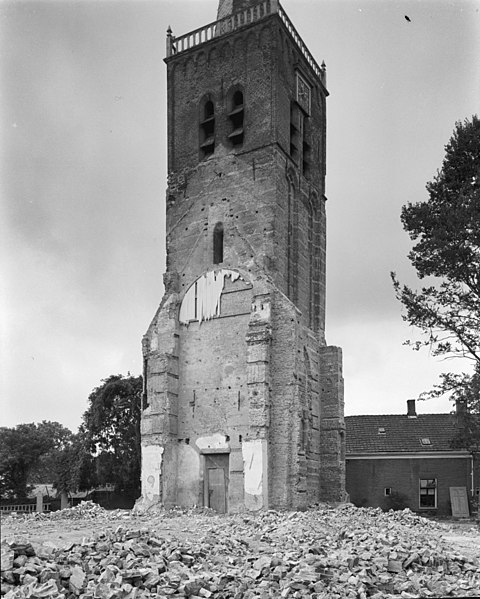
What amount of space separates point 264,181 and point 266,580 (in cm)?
1705

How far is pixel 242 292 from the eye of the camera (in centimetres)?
2603

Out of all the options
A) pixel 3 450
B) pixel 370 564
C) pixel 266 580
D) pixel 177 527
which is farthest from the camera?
pixel 3 450

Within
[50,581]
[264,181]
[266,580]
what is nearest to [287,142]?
[264,181]

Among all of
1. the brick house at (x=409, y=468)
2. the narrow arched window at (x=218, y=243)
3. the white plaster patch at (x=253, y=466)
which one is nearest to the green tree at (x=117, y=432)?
the brick house at (x=409, y=468)

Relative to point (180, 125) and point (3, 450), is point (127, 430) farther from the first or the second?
point (180, 125)

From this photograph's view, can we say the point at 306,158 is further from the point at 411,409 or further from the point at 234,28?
the point at 411,409

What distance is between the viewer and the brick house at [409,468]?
32.6 m

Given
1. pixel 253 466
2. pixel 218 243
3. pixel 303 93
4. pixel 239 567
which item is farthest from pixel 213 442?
pixel 303 93

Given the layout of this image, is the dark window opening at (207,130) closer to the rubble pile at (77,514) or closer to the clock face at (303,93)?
the clock face at (303,93)

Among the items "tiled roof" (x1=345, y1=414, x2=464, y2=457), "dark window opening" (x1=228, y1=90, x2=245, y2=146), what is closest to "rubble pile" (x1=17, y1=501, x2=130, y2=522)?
"tiled roof" (x1=345, y1=414, x2=464, y2=457)

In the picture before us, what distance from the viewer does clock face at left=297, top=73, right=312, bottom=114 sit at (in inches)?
1170

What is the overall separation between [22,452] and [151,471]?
1553cm

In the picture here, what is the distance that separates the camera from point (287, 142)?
28.2 m

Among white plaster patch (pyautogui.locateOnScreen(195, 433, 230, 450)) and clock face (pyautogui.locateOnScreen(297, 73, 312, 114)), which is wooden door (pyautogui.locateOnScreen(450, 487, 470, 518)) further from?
clock face (pyautogui.locateOnScreen(297, 73, 312, 114))
